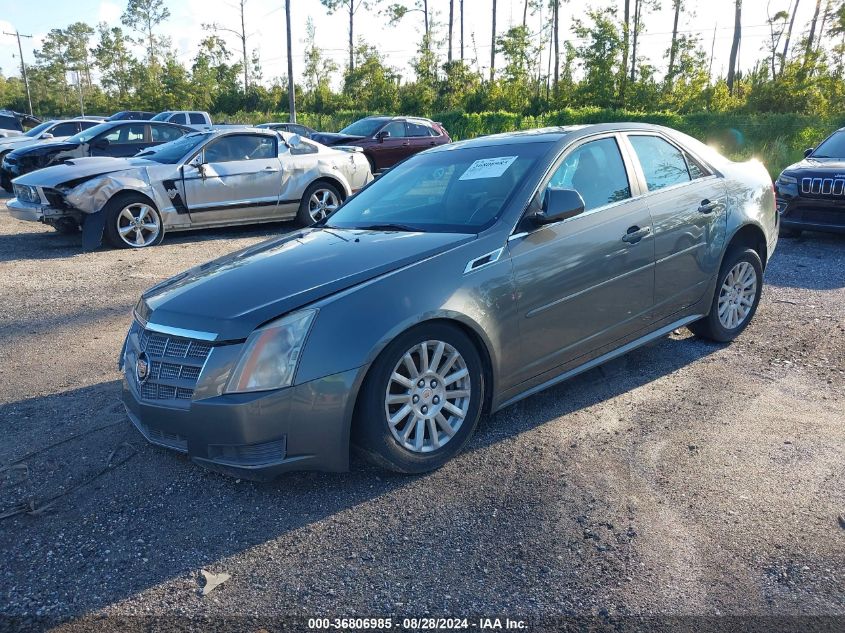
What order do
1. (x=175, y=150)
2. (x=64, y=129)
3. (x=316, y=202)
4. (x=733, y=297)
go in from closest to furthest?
(x=733, y=297) → (x=175, y=150) → (x=316, y=202) → (x=64, y=129)

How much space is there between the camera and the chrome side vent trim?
3.49 meters

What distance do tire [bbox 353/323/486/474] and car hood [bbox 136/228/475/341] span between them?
1.28 feet

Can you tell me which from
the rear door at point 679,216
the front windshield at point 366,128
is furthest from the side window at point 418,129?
the rear door at point 679,216

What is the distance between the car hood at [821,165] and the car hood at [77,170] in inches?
344

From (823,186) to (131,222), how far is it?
29.5 feet

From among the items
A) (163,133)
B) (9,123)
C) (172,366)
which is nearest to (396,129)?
(163,133)

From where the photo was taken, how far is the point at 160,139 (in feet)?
49.3

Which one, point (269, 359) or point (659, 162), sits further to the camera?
point (659, 162)

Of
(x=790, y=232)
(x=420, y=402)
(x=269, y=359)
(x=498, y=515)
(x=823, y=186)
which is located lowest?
(x=498, y=515)

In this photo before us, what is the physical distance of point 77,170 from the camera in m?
9.23

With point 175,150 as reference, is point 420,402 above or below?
below

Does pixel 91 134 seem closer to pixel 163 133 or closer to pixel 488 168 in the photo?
pixel 163 133

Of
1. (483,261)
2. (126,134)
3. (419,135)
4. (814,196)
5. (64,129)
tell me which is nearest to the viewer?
(483,261)

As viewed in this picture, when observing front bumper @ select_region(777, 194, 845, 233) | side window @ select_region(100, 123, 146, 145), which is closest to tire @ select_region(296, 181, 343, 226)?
side window @ select_region(100, 123, 146, 145)
